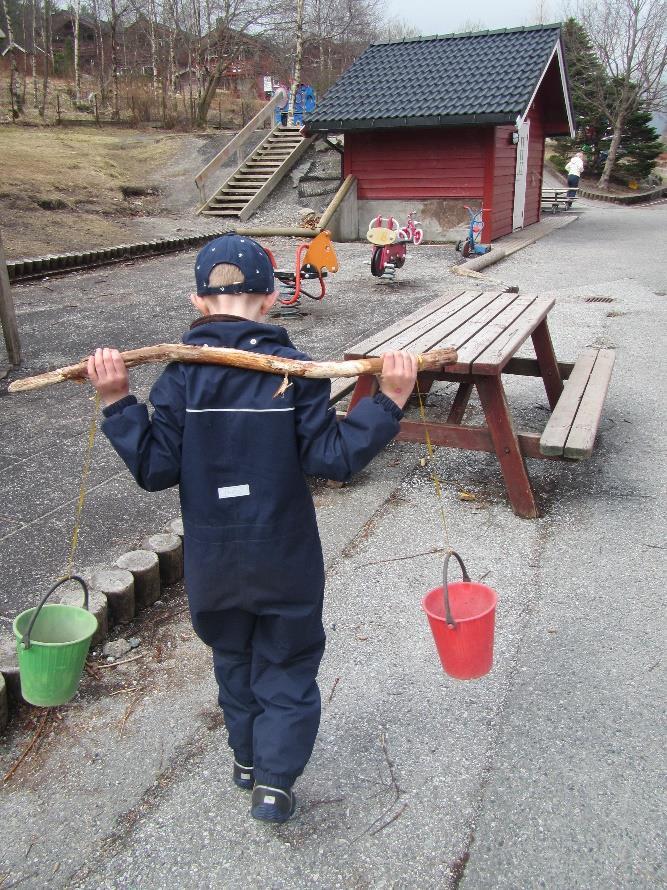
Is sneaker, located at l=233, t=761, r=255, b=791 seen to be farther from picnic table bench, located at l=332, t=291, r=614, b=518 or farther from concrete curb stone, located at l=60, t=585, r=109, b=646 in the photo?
picnic table bench, located at l=332, t=291, r=614, b=518

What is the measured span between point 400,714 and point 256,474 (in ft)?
3.78

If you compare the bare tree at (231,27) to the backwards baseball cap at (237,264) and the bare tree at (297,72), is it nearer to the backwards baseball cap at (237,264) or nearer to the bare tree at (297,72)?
the bare tree at (297,72)

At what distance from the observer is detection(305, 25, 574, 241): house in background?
51.6 feet

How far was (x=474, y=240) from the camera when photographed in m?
14.5

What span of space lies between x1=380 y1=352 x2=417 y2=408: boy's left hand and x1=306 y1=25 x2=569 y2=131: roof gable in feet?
46.2

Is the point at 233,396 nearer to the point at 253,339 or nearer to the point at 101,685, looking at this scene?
the point at 253,339

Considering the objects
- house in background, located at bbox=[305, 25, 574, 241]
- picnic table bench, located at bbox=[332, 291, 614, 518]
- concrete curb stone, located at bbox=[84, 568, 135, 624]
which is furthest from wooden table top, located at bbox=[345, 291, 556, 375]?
house in background, located at bbox=[305, 25, 574, 241]

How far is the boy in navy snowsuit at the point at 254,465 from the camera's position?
209 centimetres

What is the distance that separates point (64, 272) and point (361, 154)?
303 inches

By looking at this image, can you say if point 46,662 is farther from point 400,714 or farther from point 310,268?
point 310,268

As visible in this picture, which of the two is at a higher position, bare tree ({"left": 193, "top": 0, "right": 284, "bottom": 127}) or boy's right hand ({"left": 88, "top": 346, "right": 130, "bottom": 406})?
bare tree ({"left": 193, "top": 0, "right": 284, "bottom": 127})

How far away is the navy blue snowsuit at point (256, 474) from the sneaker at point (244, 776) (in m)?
0.19

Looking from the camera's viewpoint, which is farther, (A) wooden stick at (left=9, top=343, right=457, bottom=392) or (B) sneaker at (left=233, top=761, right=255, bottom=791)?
(B) sneaker at (left=233, top=761, right=255, bottom=791)

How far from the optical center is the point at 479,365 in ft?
13.5
